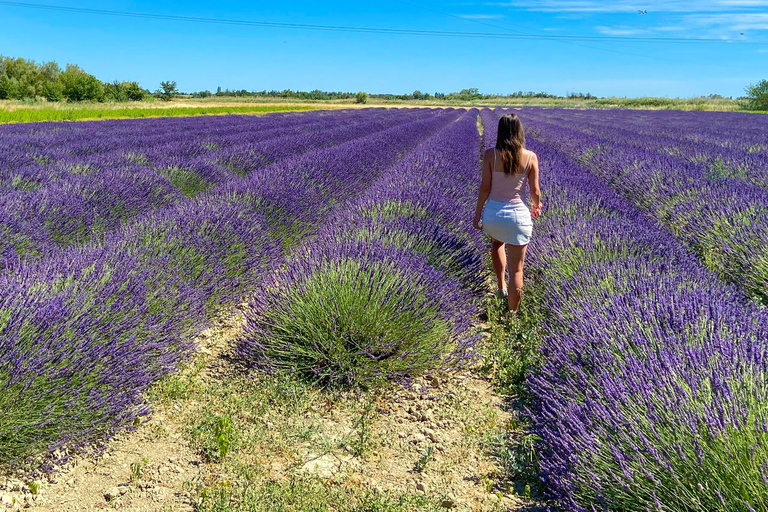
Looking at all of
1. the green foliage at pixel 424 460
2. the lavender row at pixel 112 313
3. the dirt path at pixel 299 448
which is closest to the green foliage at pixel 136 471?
the dirt path at pixel 299 448

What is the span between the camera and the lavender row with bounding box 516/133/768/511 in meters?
1.40

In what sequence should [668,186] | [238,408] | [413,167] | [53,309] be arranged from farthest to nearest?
[413,167]
[668,186]
[238,408]
[53,309]

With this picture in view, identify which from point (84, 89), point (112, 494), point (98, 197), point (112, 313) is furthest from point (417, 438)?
point (84, 89)

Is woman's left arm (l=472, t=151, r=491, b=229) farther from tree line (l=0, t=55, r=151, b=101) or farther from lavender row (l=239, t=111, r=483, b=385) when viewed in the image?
tree line (l=0, t=55, r=151, b=101)

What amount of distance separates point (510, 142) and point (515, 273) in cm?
89

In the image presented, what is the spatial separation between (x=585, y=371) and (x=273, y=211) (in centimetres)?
360

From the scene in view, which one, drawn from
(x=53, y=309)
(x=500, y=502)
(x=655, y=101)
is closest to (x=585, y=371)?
(x=500, y=502)

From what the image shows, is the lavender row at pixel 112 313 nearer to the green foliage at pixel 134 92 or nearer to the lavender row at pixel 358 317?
the lavender row at pixel 358 317

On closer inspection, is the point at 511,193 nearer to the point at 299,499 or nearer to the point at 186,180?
the point at 299,499

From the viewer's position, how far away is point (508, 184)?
11.6 feet

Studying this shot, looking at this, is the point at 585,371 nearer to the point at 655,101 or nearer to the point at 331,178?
the point at 331,178

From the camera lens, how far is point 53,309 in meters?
2.24

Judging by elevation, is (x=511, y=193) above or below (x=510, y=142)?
below

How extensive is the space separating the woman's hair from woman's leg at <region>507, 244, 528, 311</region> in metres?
0.54
